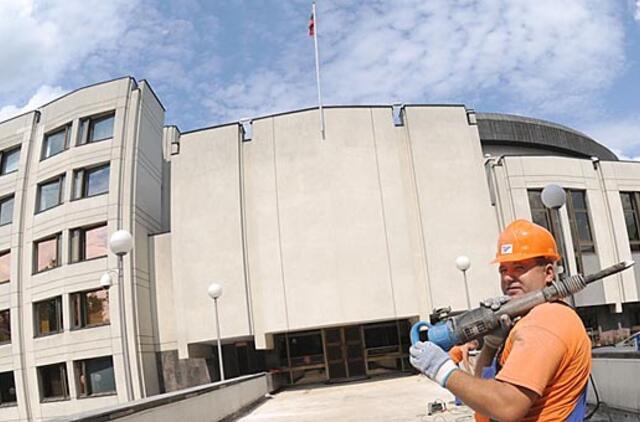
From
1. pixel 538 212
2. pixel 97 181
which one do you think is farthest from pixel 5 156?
pixel 538 212

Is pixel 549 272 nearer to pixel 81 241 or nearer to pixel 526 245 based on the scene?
pixel 526 245

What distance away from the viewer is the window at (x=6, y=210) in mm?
29750

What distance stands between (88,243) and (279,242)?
9.16 metres

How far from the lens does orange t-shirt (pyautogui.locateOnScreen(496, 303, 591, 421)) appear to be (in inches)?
71.4

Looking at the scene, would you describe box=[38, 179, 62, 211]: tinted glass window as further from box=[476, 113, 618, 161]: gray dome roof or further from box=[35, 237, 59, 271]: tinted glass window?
box=[476, 113, 618, 161]: gray dome roof

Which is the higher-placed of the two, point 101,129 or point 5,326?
point 101,129

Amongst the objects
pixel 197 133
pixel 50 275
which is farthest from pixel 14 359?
pixel 197 133

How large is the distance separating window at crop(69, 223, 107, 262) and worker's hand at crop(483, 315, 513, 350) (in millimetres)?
25767

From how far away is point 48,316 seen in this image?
27.2 meters

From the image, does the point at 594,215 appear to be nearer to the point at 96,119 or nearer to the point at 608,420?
the point at 608,420

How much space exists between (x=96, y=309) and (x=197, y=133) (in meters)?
8.91

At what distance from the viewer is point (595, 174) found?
2612 cm

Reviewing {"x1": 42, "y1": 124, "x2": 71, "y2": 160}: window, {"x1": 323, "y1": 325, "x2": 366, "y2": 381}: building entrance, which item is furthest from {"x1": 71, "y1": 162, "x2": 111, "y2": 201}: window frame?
{"x1": 323, "y1": 325, "x2": 366, "y2": 381}: building entrance

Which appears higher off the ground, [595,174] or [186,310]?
[595,174]
